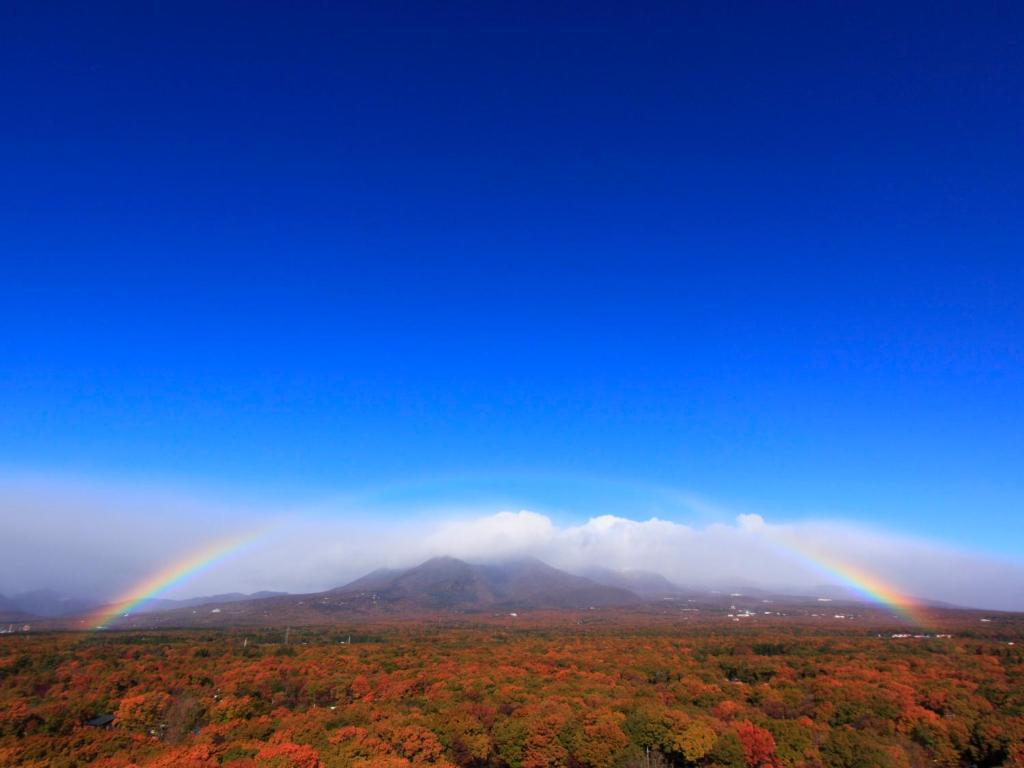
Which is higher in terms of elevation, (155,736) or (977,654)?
(155,736)

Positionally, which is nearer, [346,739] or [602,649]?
[346,739]

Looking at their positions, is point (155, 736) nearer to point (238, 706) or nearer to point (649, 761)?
point (238, 706)

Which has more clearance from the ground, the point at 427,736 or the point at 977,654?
the point at 427,736

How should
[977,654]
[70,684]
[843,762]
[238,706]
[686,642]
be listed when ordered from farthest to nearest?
[686,642], [977,654], [70,684], [238,706], [843,762]

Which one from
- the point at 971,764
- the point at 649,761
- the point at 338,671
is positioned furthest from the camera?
the point at 338,671

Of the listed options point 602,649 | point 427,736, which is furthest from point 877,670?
point 427,736

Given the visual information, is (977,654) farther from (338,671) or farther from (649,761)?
(338,671)

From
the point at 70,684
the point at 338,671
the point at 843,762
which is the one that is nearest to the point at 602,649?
the point at 338,671
